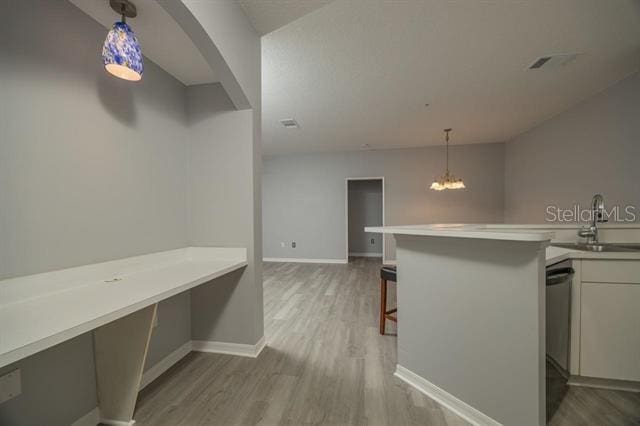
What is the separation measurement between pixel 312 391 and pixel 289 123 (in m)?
3.60

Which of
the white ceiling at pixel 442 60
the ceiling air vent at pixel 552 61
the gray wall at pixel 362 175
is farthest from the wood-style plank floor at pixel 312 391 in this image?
the gray wall at pixel 362 175

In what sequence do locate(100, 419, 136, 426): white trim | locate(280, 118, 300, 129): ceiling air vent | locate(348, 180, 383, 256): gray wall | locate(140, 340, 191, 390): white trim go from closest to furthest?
locate(100, 419, 136, 426): white trim, locate(140, 340, 191, 390): white trim, locate(280, 118, 300, 129): ceiling air vent, locate(348, 180, 383, 256): gray wall

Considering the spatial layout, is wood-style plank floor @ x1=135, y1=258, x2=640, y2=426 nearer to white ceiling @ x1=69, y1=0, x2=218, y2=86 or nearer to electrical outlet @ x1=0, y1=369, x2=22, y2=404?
electrical outlet @ x1=0, y1=369, x2=22, y2=404

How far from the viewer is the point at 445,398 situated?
1415 millimetres

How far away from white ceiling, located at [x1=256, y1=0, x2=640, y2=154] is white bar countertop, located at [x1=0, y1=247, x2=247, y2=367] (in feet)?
6.58

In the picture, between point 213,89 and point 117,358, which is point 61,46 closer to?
point 213,89

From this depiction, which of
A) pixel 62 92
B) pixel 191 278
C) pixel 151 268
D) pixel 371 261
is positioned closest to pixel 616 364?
pixel 191 278

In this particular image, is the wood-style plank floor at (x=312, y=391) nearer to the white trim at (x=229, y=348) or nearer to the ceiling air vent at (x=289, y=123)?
the white trim at (x=229, y=348)

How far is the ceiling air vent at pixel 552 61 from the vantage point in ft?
7.35

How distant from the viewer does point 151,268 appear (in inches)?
67.9

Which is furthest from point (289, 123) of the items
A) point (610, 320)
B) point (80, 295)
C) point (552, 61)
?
point (610, 320)

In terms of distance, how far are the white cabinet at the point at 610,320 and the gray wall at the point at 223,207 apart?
7.61 ft

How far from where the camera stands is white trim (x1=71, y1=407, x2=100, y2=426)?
126 centimetres

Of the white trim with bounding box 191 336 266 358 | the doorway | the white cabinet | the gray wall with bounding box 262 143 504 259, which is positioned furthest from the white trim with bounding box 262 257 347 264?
the white cabinet
